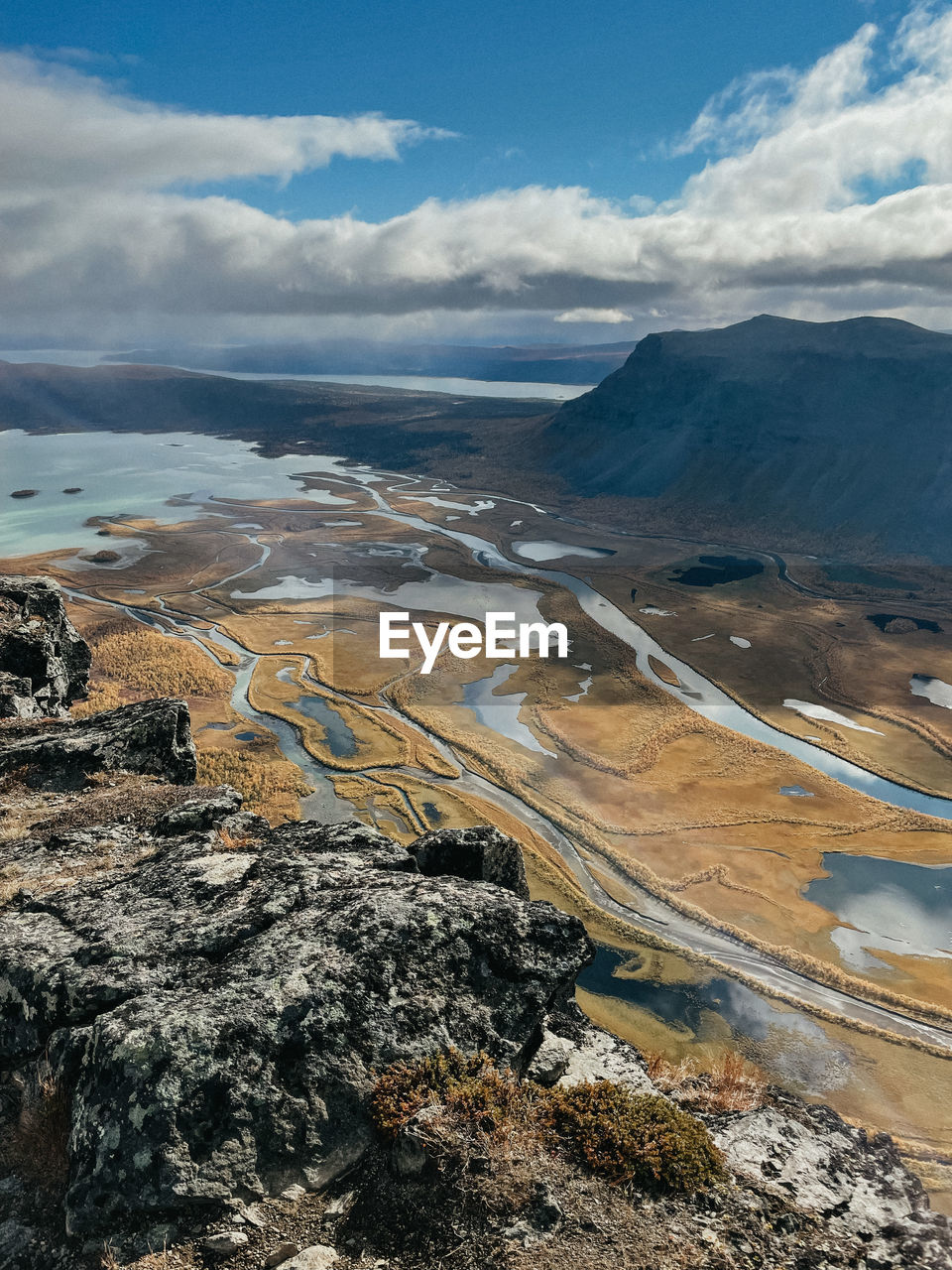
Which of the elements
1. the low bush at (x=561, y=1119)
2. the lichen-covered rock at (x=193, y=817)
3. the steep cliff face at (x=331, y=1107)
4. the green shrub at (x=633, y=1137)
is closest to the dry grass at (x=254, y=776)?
the lichen-covered rock at (x=193, y=817)

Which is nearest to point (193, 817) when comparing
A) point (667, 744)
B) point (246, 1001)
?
point (246, 1001)

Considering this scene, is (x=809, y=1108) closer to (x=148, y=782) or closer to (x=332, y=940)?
(x=332, y=940)

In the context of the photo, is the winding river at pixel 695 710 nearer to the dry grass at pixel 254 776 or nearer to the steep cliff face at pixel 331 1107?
the dry grass at pixel 254 776

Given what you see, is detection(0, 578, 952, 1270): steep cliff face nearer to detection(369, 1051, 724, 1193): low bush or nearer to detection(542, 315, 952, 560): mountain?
detection(369, 1051, 724, 1193): low bush

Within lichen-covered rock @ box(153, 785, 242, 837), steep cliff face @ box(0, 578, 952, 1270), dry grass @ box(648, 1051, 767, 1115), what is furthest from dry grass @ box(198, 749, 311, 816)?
dry grass @ box(648, 1051, 767, 1115)

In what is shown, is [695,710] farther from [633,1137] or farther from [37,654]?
[633,1137]

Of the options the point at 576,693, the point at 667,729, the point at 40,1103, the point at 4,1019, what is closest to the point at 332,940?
the point at 40,1103
